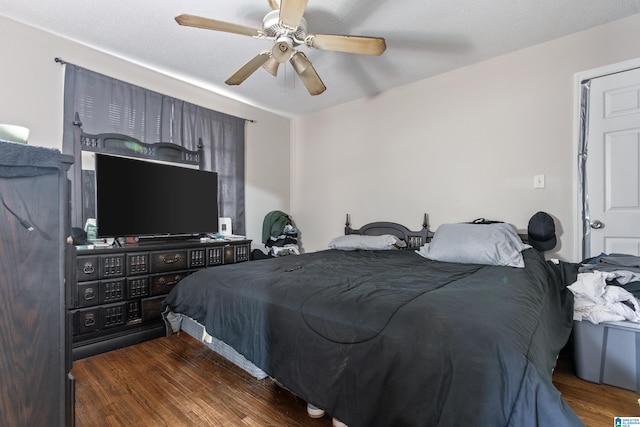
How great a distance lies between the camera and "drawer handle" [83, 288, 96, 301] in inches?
91.6

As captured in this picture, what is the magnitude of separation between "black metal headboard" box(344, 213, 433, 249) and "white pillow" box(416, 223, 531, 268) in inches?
29.3

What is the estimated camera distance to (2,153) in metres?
0.65

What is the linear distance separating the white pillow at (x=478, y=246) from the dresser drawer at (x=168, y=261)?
7.29 feet

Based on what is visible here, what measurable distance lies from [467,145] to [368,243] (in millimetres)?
1446

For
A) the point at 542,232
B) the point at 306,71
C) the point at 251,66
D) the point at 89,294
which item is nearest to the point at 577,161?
the point at 542,232

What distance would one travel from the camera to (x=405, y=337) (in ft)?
3.70

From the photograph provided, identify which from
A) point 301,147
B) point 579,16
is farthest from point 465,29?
point 301,147

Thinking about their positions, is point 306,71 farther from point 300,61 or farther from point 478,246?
point 478,246

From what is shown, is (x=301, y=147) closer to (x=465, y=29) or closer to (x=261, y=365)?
(x=465, y=29)

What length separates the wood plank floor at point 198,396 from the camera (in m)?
1.53

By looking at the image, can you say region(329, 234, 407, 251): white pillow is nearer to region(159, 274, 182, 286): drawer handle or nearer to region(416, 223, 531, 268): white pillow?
region(416, 223, 531, 268): white pillow

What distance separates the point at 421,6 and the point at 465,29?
546 millimetres

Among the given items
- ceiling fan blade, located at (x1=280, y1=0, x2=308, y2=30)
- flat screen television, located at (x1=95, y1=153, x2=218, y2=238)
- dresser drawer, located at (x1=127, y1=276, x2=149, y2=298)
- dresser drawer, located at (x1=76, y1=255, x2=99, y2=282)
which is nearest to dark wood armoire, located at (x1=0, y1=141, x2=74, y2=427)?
ceiling fan blade, located at (x1=280, y1=0, x2=308, y2=30)

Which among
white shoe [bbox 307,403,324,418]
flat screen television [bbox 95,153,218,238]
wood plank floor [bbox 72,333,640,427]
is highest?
flat screen television [bbox 95,153,218,238]
